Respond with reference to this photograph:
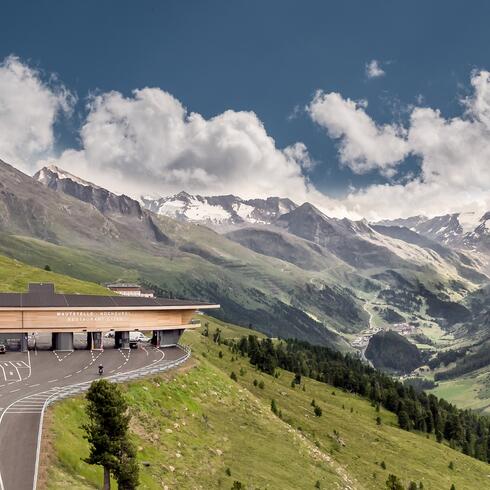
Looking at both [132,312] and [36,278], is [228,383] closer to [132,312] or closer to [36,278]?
[132,312]

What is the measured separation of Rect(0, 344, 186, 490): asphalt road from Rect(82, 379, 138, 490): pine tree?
205 inches

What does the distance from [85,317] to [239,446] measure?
123 feet

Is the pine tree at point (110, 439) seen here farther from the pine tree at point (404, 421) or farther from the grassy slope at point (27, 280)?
the pine tree at point (404, 421)

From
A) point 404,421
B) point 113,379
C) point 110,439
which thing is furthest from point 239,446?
point 404,421

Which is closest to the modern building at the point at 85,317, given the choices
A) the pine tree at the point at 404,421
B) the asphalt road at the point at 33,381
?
the asphalt road at the point at 33,381

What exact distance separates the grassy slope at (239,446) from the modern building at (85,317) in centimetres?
1507

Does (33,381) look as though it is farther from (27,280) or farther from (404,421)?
(404,421)

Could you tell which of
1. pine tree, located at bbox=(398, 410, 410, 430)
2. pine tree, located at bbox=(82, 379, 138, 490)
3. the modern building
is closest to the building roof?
the modern building

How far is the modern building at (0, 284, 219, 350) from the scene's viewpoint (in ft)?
295

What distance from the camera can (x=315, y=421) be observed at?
120000 millimetres

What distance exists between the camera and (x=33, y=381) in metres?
69.9

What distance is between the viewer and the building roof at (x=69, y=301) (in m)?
91.6

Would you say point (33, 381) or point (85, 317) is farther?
point (85, 317)

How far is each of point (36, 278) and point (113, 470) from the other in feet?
475
